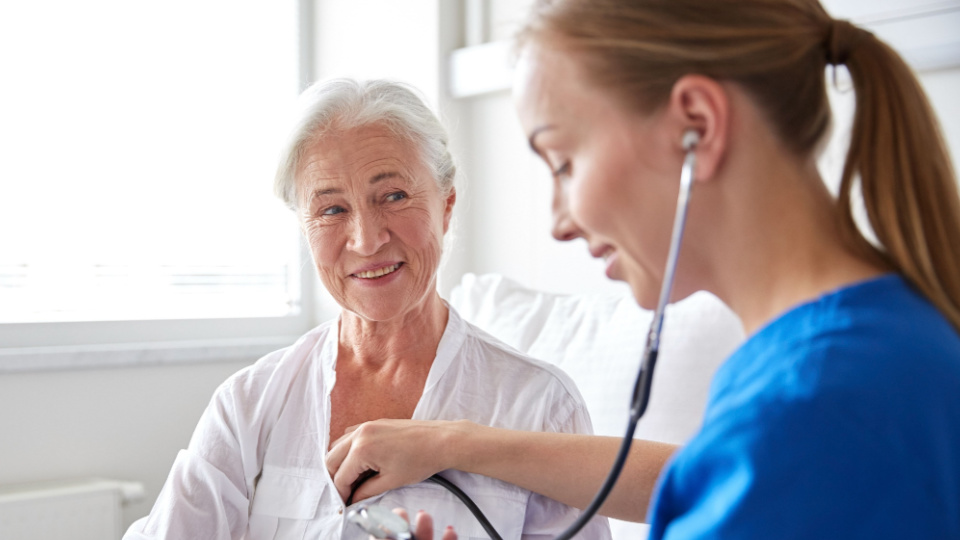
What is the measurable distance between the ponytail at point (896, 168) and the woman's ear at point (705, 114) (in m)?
0.11

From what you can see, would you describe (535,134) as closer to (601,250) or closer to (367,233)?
(601,250)

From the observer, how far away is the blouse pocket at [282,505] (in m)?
1.32

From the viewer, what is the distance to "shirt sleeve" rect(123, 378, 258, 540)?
133 cm

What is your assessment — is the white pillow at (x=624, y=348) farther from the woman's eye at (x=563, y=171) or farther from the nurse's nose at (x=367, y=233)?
the woman's eye at (x=563, y=171)

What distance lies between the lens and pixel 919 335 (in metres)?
0.56

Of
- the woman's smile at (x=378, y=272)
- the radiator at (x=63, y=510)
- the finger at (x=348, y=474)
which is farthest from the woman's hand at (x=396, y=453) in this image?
the radiator at (x=63, y=510)

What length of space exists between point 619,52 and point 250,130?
2.17m

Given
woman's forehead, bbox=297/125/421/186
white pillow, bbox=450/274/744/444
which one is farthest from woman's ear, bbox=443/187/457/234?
white pillow, bbox=450/274/744/444

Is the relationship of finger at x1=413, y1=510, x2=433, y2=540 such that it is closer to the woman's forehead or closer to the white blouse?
the white blouse

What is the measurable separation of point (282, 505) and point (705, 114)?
997 mm

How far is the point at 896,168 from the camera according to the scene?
67cm

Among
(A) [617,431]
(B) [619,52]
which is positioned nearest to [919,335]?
(B) [619,52]

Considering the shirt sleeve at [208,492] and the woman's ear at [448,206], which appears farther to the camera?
the woman's ear at [448,206]

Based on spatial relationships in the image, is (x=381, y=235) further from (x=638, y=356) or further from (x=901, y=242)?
(x=901, y=242)
